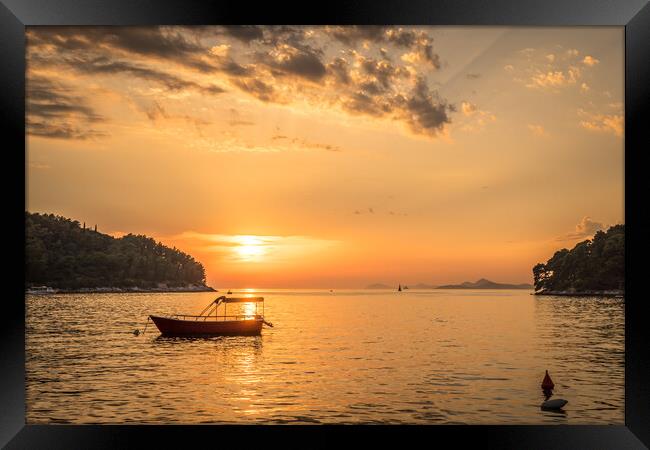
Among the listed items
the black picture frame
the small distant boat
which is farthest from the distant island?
the black picture frame

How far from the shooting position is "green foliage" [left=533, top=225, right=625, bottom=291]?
251 ft

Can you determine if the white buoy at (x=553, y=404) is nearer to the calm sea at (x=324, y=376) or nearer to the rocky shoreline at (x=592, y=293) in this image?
the calm sea at (x=324, y=376)

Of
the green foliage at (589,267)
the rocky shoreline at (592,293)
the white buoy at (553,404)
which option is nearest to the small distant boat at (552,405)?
the white buoy at (553,404)

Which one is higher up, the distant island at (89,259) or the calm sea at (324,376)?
the distant island at (89,259)

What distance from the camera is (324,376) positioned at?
2348cm

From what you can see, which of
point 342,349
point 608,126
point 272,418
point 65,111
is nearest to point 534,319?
point 608,126

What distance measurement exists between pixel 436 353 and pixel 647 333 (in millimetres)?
26469

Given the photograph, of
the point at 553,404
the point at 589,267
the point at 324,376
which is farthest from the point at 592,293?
the point at 553,404

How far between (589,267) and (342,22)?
3382 inches

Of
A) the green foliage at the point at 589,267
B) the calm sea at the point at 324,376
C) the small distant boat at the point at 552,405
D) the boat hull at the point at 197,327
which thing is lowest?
the calm sea at the point at 324,376

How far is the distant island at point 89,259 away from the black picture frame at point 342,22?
7966 centimetres

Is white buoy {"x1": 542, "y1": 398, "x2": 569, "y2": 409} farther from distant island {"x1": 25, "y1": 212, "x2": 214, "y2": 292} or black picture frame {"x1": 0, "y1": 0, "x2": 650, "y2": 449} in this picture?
distant island {"x1": 25, "y1": 212, "x2": 214, "y2": 292}

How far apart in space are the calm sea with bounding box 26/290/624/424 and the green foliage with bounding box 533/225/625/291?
33.7 m

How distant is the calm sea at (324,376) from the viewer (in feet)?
52.6
